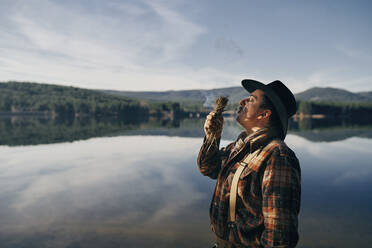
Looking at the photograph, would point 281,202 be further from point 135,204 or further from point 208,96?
point 135,204

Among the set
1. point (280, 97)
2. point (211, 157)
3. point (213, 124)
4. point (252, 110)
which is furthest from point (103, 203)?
point (280, 97)

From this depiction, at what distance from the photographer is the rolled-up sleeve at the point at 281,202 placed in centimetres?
281

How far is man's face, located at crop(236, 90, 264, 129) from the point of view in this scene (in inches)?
139

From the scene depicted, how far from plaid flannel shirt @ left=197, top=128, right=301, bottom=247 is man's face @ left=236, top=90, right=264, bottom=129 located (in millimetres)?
278

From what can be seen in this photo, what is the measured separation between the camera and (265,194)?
2916 mm

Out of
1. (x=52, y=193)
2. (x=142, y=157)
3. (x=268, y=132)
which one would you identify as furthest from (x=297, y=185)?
(x=142, y=157)

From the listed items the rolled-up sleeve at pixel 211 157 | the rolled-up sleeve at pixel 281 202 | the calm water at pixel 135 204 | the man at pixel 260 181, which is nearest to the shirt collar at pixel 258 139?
the man at pixel 260 181

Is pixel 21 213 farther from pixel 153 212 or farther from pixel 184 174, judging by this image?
pixel 184 174

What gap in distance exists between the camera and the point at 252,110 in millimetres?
3559

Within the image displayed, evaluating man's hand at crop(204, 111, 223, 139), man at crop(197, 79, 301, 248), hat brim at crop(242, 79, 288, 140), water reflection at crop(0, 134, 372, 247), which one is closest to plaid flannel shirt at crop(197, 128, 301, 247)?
man at crop(197, 79, 301, 248)

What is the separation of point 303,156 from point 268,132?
26.7 meters

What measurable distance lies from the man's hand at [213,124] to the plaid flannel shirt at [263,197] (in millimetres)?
489

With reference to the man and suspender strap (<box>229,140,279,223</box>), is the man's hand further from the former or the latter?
suspender strap (<box>229,140,279,223</box>)

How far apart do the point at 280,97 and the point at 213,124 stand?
0.97 meters
